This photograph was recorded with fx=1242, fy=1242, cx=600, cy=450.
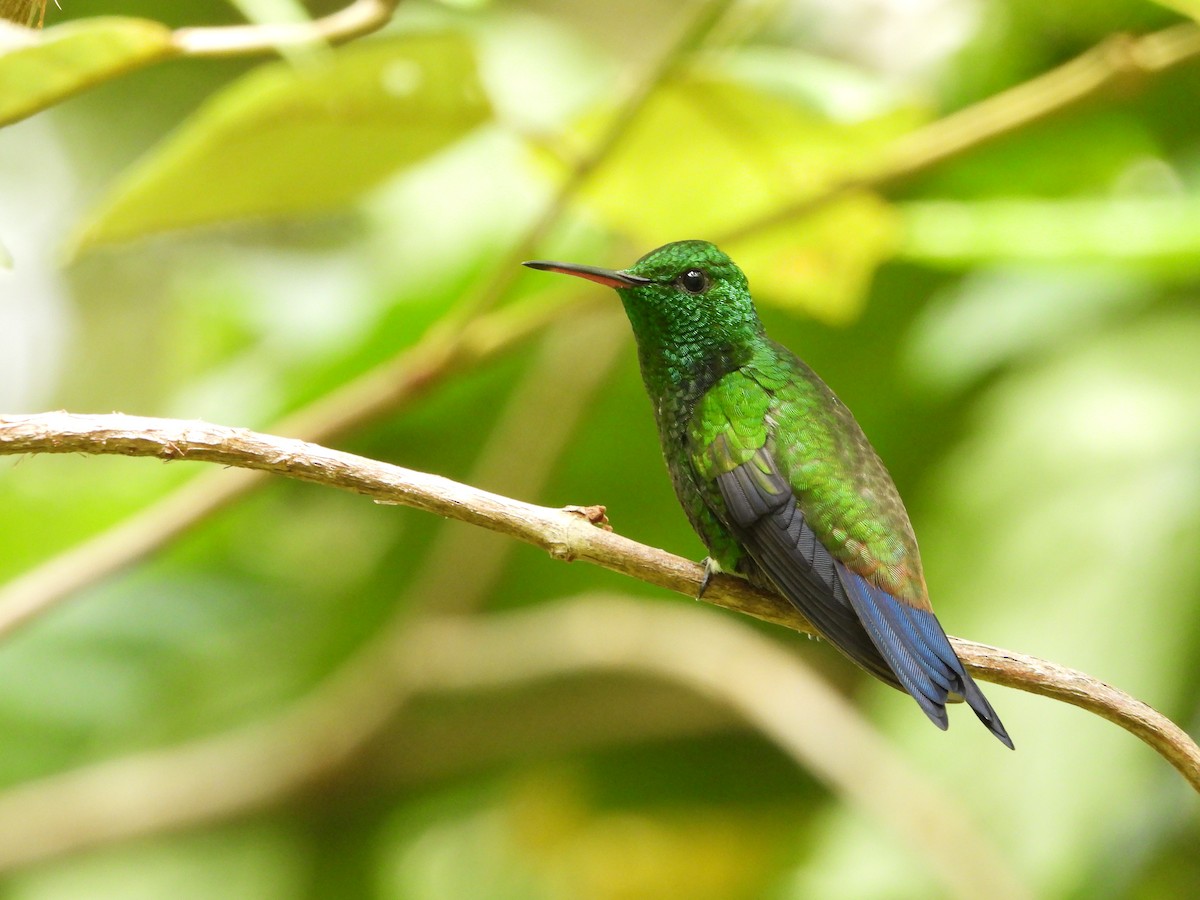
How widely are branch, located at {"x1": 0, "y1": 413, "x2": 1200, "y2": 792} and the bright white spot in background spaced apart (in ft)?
2.54

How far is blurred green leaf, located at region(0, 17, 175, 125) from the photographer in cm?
125

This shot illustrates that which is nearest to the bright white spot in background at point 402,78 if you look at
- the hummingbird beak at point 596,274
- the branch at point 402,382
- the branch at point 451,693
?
the branch at point 402,382

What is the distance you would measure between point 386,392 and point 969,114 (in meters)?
1.03

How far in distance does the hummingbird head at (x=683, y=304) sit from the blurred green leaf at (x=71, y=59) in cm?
67

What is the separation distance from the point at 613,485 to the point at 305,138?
63.2 inches

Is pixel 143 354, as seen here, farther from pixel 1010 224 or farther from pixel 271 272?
pixel 1010 224

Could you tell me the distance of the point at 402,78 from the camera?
1.80m

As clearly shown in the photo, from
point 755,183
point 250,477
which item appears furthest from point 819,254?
point 250,477

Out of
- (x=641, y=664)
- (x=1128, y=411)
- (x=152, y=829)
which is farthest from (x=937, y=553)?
(x=152, y=829)

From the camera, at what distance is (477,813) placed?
355 centimetres

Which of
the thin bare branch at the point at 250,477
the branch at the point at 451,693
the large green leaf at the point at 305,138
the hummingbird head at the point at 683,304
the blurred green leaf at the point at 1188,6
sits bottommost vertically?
the branch at the point at 451,693

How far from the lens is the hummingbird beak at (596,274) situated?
4.71 ft

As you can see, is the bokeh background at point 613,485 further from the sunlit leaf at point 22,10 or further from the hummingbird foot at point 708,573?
the hummingbird foot at point 708,573

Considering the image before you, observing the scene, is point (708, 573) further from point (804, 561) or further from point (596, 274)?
point (596, 274)
